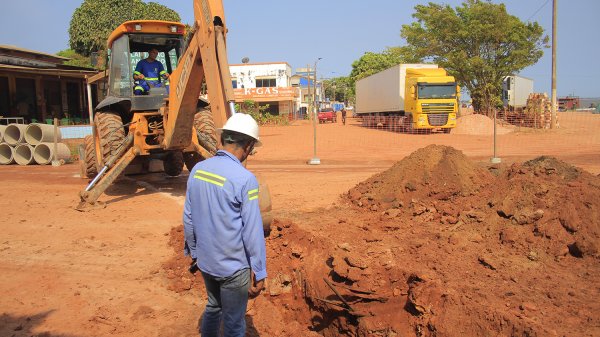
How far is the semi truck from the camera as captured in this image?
931 inches

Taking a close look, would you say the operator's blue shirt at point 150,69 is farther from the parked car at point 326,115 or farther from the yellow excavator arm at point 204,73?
the parked car at point 326,115

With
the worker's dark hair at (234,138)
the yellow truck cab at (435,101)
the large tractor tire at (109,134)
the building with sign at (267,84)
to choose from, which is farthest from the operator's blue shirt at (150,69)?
the building with sign at (267,84)

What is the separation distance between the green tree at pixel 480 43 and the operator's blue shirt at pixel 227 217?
28749mm

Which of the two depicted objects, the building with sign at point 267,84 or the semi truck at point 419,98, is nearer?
the semi truck at point 419,98

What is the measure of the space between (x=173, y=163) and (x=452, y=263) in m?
7.67

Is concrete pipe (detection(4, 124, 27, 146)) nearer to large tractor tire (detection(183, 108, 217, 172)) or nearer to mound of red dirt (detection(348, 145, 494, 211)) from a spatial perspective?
large tractor tire (detection(183, 108, 217, 172))

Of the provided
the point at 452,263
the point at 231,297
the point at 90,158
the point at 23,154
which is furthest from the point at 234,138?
the point at 23,154

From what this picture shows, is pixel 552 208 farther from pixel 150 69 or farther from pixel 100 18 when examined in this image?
pixel 100 18

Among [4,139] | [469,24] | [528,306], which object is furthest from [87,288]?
[469,24]

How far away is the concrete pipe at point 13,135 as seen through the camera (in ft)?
50.1

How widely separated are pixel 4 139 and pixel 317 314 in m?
15.4

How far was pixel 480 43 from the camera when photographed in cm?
2956

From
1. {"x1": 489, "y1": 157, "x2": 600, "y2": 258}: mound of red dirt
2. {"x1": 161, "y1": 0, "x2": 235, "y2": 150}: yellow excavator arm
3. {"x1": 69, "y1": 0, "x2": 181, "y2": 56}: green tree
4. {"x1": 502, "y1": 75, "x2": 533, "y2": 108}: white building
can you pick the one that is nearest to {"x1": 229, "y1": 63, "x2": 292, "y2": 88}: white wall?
{"x1": 69, "y1": 0, "x2": 181, "y2": 56}: green tree

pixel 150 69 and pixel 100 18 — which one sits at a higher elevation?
pixel 100 18
